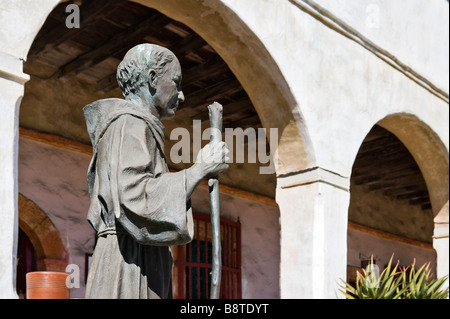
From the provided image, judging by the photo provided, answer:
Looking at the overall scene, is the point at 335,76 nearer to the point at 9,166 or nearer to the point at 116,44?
the point at 116,44

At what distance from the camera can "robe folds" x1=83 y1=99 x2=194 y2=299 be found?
249cm

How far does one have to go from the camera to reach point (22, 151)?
643 cm

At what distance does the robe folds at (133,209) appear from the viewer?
2.49 m

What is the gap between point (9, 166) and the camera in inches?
139

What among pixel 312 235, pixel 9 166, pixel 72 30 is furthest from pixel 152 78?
pixel 72 30

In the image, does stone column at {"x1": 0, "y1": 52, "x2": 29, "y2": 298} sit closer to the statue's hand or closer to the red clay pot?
the statue's hand

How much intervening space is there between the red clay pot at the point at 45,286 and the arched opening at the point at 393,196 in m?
3.68

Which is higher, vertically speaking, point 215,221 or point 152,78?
point 152,78

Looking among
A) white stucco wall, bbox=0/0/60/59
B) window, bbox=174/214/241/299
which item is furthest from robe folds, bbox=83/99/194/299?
window, bbox=174/214/241/299

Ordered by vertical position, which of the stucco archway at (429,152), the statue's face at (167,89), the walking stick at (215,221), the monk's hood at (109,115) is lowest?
the walking stick at (215,221)

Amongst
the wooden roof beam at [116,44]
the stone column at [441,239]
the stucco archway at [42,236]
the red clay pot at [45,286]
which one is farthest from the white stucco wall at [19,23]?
the stone column at [441,239]

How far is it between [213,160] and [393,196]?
982 cm

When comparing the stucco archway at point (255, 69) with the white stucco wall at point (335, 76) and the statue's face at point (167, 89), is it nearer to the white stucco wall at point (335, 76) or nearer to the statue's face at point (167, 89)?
the white stucco wall at point (335, 76)
